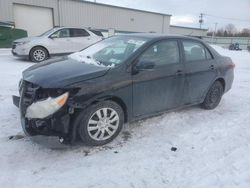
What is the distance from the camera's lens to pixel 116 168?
3.01 m

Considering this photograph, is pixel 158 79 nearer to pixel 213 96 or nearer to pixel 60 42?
pixel 213 96

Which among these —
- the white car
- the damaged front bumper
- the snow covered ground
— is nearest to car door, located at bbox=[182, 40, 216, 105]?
the snow covered ground

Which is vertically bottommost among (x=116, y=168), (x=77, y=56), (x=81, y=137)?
(x=116, y=168)

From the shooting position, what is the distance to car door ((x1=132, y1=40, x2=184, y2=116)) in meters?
3.73

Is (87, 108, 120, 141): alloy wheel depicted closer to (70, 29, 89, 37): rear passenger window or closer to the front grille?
the front grille

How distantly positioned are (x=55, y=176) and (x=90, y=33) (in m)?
10.0

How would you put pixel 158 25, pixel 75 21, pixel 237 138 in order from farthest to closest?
pixel 158 25 → pixel 75 21 → pixel 237 138

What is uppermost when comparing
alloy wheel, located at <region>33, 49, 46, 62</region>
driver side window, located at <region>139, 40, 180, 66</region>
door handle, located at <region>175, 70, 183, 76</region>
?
driver side window, located at <region>139, 40, 180, 66</region>

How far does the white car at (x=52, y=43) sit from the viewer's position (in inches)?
392

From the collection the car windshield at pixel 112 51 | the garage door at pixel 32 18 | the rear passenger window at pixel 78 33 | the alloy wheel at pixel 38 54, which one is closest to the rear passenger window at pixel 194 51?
the car windshield at pixel 112 51

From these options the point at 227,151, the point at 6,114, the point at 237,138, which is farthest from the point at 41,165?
the point at 237,138

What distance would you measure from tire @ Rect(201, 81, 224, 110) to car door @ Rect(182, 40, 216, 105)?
8.1 inches

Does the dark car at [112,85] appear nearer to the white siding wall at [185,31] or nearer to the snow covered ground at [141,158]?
the snow covered ground at [141,158]

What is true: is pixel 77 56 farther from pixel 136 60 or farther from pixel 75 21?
pixel 75 21
